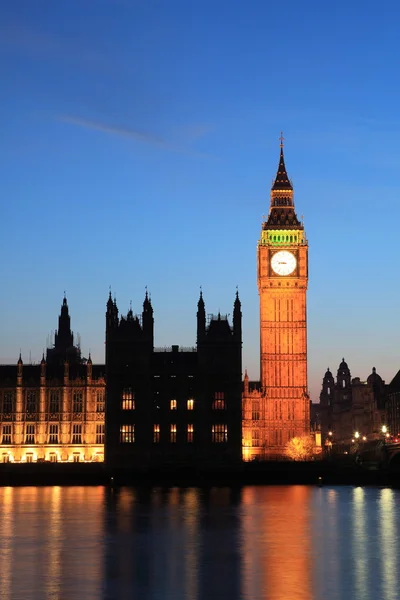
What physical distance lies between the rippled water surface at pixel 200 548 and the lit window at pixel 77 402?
58065mm

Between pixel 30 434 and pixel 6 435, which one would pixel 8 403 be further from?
pixel 30 434

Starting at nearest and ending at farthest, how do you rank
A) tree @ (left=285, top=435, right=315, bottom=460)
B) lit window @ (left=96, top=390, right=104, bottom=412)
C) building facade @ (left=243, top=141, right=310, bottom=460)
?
lit window @ (left=96, top=390, right=104, bottom=412), tree @ (left=285, top=435, right=315, bottom=460), building facade @ (left=243, top=141, right=310, bottom=460)

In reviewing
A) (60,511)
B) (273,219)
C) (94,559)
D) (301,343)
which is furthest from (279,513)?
(273,219)

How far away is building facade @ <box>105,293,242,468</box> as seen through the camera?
145750 mm

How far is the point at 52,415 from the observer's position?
6658 inches

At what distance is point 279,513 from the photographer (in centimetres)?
9106

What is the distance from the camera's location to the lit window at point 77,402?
169125 millimetres

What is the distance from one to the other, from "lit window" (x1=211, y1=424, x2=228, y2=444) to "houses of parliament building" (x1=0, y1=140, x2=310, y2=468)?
126 millimetres

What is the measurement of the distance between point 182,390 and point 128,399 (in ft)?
22.7

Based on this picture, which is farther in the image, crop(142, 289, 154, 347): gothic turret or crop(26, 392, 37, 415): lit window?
crop(26, 392, 37, 415): lit window

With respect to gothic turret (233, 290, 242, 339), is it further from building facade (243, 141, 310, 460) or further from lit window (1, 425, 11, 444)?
lit window (1, 425, 11, 444)

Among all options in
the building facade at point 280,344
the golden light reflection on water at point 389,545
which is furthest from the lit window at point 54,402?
the golden light reflection on water at point 389,545

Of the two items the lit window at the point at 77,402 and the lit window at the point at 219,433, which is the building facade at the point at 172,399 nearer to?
the lit window at the point at 219,433

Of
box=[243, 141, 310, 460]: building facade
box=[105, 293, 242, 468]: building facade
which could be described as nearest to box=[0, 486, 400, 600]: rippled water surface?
box=[105, 293, 242, 468]: building facade
